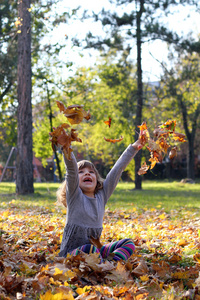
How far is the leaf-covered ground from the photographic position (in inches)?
96.4

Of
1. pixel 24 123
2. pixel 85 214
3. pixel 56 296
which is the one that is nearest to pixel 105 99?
pixel 24 123

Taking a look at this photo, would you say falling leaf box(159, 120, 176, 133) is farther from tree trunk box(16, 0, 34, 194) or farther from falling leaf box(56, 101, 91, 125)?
tree trunk box(16, 0, 34, 194)

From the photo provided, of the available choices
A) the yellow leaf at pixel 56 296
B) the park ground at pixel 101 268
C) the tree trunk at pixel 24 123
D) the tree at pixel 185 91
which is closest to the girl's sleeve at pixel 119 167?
the park ground at pixel 101 268

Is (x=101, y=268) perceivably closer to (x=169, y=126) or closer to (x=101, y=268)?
(x=101, y=268)

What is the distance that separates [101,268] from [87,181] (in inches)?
39.1

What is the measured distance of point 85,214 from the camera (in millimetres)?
3426

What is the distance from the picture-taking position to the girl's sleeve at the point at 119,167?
3.68 m

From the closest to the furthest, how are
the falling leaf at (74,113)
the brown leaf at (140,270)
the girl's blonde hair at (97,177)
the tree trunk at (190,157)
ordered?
the falling leaf at (74,113) < the brown leaf at (140,270) < the girl's blonde hair at (97,177) < the tree trunk at (190,157)

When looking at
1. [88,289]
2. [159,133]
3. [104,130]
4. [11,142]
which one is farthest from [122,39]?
[88,289]

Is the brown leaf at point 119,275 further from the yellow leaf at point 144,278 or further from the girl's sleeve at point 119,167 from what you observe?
the girl's sleeve at point 119,167

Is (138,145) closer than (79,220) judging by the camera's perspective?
No

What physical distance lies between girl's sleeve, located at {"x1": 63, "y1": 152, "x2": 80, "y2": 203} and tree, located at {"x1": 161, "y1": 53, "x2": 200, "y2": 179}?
1359 cm

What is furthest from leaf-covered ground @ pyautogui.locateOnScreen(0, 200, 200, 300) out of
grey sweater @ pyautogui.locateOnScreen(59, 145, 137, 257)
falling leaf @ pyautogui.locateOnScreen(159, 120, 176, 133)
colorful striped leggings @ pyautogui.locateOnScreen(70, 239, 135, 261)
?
falling leaf @ pyautogui.locateOnScreen(159, 120, 176, 133)

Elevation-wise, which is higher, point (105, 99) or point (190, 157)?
point (105, 99)
